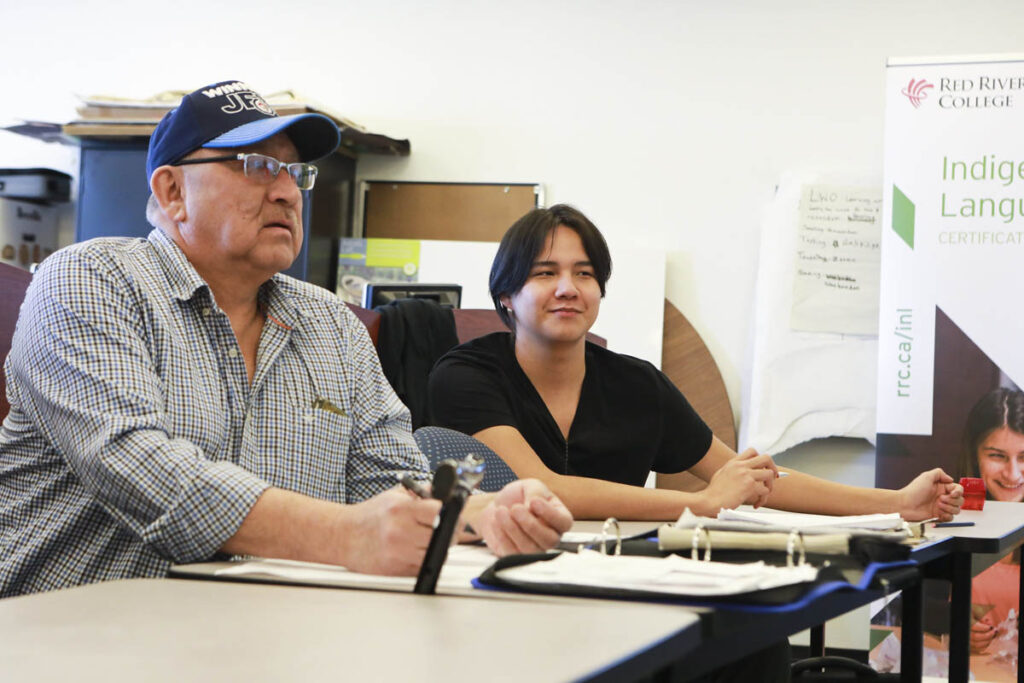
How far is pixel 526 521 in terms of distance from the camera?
1.18 meters

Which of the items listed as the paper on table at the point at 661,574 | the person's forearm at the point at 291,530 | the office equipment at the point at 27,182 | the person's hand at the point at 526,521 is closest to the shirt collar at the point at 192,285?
the person's forearm at the point at 291,530

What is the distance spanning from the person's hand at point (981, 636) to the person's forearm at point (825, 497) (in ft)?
5.89

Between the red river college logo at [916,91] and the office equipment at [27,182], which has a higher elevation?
the red river college logo at [916,91]

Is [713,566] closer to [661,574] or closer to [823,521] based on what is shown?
[661,574]

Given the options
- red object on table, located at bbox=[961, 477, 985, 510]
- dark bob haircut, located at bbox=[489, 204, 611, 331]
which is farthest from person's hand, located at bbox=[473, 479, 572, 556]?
red object on table, located at bbox=[961, 477, 985, 510]

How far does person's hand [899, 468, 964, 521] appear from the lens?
6.22 feet

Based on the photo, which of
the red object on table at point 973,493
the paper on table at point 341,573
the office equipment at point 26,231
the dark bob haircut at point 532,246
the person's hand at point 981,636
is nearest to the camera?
the paper on table at point 341,573

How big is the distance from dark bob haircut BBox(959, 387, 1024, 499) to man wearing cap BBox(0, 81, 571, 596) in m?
2.49

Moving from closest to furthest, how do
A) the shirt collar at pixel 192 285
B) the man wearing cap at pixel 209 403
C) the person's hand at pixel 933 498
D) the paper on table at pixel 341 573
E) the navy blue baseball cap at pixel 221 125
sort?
the paper on table at pixel 341 573 < the man wearing cap at pixel 209 403 < the shirt collar at pixel 192 285 < the navy blue baseball cap at pixel 221 125 < the person's hand at pixel 933 498

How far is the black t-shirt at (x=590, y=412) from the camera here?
2.09 meters

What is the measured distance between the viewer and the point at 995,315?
3.60m

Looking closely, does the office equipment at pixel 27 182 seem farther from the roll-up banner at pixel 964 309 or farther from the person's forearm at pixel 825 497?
the person's forearm at pixel 825 497

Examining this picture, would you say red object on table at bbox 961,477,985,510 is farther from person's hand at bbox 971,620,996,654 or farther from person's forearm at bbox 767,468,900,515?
person's hand at bbox 971,620,996,654

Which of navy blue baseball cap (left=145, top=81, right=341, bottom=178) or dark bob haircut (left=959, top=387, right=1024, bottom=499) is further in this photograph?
dark bob haircut (left=959, top=387, right=1024, bottom=499)
